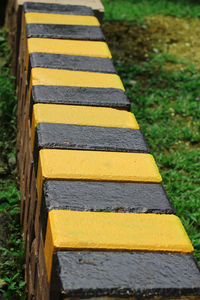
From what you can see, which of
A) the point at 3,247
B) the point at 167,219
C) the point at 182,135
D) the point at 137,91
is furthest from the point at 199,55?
the point at 167,219

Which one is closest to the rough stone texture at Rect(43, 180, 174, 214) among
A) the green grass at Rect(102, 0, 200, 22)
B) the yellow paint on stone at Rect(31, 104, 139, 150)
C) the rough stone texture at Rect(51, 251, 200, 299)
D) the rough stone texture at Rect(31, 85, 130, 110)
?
the rough stone texture at Rect(51, 251, 200, 299)

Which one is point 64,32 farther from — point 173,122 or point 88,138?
point 173,122

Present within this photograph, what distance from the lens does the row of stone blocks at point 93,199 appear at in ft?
3.77

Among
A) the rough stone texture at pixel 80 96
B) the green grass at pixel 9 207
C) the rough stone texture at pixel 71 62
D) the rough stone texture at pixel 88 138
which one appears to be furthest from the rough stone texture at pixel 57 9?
the rough stone texture at pixel 88 138

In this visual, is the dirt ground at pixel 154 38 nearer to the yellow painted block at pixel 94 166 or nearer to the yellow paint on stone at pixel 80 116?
the yellow paint on stone at pixel 80 116

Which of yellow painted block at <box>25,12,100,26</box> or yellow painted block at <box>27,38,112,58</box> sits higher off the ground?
yellow painted block at <box>25,12,100,26</box>

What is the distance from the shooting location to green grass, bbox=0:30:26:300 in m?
2.07

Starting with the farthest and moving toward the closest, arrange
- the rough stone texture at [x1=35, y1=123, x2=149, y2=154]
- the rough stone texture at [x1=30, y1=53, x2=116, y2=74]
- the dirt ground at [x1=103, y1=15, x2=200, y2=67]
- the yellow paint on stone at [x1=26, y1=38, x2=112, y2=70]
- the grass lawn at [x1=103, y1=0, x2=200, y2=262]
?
the dirt ground at [x1=103, y1=15, x2=200, y2=67], the grass lawn at [x1=103, y1=0, x2=200, y2=262], the yellow paint on stone at [x1=26, y1=38, x2=112, y2=70], the rough stone texture at [x1=30, y1=53, x2=116, y2=74], the rough stone texture at [x1=35, y1=123, x2=149, y2=154]

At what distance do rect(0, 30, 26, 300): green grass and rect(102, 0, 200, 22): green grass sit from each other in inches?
68.8

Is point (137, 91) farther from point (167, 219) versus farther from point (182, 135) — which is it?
point (167, 219)

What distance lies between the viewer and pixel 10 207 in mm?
2438

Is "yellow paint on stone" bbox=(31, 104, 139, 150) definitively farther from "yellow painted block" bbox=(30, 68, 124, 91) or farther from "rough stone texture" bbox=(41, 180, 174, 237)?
"rough stone texture" bbox=(41, 180, 174, 237)

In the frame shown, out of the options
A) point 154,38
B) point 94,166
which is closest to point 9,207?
point 94,166

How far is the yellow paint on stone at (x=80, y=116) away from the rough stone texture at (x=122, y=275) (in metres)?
0.63
